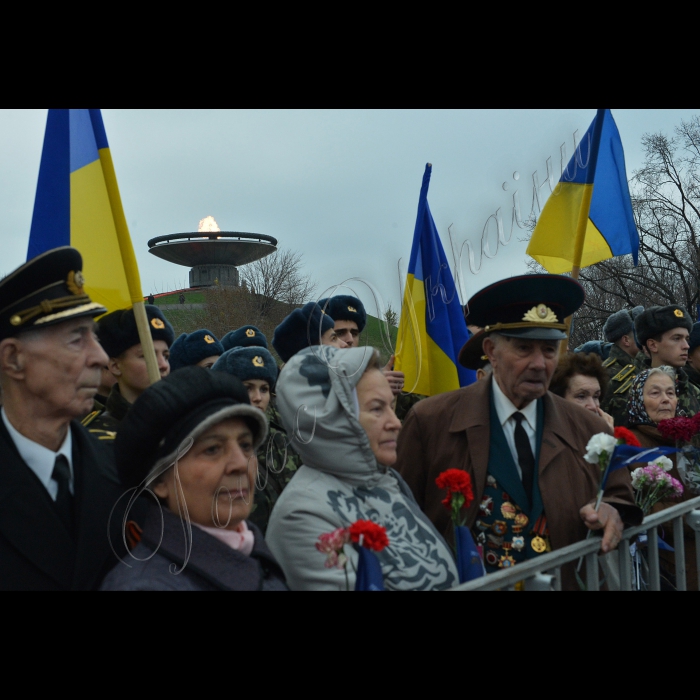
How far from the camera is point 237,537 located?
241 cm

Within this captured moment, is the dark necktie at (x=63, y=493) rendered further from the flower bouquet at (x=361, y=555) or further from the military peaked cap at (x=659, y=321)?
the military peaked cap at (x=659, y=321)

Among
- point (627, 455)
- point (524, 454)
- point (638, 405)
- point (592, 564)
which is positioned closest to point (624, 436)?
point (627, 455)

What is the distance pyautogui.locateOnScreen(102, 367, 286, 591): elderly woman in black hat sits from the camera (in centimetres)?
226

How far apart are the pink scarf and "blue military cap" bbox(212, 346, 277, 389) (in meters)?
2.15

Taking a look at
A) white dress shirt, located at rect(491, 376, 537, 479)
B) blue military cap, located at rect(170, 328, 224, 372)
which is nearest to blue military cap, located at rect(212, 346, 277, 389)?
blue military cap, located at rect(170, 328, 224, 372)

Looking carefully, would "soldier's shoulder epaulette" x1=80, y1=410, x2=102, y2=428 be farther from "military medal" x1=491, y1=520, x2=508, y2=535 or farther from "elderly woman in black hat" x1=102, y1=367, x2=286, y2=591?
"military medal" x1=491, y1=520, x2=508, y2=535

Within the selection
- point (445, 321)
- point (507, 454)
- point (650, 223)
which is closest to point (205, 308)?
point (650, 223)

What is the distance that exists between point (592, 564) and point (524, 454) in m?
0.54

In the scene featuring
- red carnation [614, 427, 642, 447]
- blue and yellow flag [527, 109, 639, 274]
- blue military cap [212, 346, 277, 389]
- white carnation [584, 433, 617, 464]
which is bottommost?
white carnation [584, 433, 617, 464]

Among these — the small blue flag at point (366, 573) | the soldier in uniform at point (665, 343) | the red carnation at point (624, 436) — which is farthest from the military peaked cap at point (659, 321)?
the small blue flag at point (366, 573)

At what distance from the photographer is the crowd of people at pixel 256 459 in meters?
2.28

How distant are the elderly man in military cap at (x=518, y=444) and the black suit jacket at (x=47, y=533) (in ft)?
4.93

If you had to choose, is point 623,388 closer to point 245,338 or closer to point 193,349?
point 245,338
